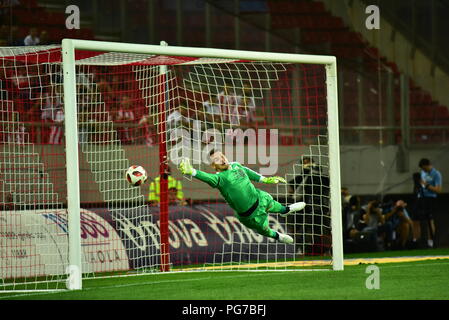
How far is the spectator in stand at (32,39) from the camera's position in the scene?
1529cm

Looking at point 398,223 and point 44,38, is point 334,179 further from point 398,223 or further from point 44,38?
point 44,38

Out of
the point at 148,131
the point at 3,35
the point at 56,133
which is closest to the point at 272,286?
the point at 56,133

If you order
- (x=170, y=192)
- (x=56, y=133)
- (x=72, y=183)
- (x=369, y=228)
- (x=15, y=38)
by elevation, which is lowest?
(x=369, y=228)

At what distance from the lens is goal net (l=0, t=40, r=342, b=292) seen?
10547 millimetres

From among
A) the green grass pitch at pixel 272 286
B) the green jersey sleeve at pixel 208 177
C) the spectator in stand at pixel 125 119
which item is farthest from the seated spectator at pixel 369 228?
the green jersey sleeve at pixel 208 177

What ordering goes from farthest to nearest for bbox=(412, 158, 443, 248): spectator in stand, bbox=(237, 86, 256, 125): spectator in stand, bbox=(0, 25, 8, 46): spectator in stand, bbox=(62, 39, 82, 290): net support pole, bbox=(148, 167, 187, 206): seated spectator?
bbox=(412, 158, 443, 248): spectator in stand < bbox=(237, 86, 256, 125): spectator in stand < bbox=(0, 25, 8, 46): spectator in stand < bbox=(148, 167, 187, 206): seated spectator < bbox=(62, 39, 82, 290): net support pole

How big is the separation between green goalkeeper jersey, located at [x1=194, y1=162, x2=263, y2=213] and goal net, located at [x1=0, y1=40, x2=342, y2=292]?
0.92 metres

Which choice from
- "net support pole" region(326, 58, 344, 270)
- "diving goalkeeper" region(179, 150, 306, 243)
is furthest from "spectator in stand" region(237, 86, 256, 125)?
"net support pole" region(326, 58, 344, 270)

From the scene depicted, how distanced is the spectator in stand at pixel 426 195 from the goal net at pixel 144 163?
2366 millimetres

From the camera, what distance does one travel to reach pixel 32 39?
1539cm

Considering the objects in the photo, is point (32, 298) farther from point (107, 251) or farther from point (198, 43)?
point (198, 43)

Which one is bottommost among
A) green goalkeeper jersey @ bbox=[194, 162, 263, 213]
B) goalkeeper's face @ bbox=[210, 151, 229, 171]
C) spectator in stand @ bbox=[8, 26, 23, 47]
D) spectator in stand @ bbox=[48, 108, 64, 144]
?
green goalkeeper jersey @ bbox=[194, 162, 263, 213]

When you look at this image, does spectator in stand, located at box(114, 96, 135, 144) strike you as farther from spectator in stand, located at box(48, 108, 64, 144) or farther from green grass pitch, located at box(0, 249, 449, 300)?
green grass pitch, located at box(0, 249, 449, 300)

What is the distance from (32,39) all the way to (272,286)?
8.51 meters
